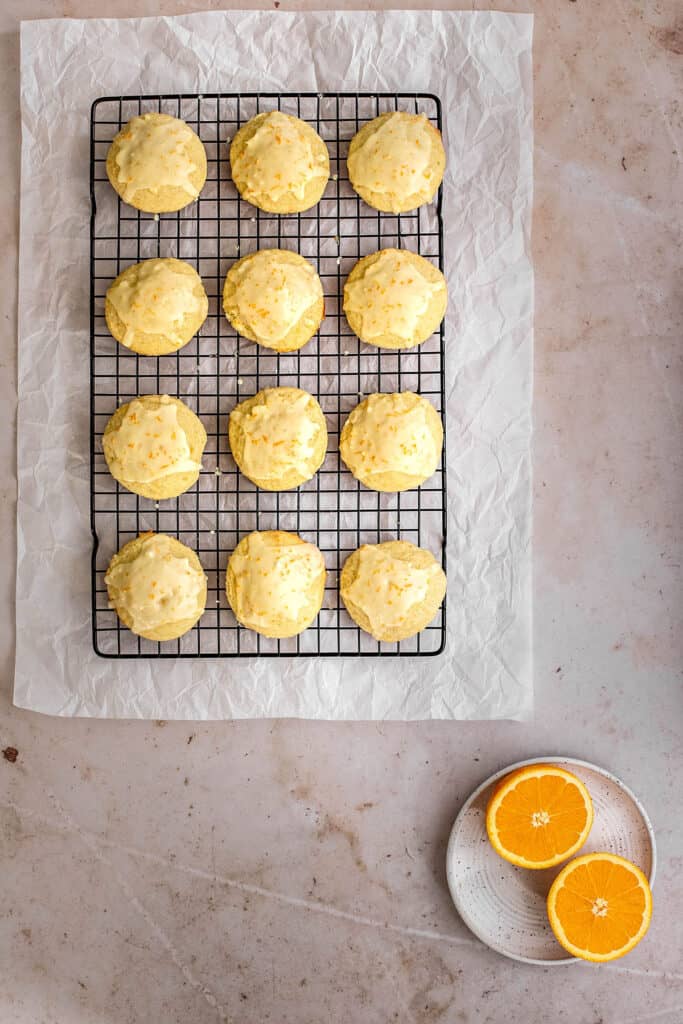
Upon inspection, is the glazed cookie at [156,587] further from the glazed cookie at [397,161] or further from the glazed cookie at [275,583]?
the glazed cookie at [397,161]

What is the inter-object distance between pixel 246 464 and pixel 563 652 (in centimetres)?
95

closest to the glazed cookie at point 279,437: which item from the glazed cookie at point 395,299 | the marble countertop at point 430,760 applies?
the glazed cookie at point 395,299

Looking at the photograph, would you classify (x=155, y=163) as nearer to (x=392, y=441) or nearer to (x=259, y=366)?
(x=259, y=366)

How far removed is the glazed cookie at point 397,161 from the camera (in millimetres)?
2000

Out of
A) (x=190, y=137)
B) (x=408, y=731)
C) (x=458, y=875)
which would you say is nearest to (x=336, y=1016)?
(x=458, y=875)

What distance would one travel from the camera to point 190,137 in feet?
6.66

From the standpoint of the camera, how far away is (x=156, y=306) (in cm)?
198

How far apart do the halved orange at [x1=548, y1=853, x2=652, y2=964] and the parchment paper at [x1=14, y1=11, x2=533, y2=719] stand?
40cm

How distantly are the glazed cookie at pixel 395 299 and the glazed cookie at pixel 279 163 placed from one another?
8.9 inches

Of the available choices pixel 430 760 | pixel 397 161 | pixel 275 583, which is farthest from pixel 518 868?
pixel 397 161

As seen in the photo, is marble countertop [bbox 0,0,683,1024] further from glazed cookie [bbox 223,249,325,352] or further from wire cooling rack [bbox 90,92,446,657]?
glazed cookie [bbox 223,249,325,352]

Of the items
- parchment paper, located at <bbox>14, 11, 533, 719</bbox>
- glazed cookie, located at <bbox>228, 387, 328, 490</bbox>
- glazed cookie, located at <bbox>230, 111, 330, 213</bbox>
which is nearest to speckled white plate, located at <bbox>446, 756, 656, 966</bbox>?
parchment paper, located at <bbox>14, 11, 533, 719</bbox>

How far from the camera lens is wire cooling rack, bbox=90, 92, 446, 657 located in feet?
6.89

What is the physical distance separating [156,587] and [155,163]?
101 centimetres
